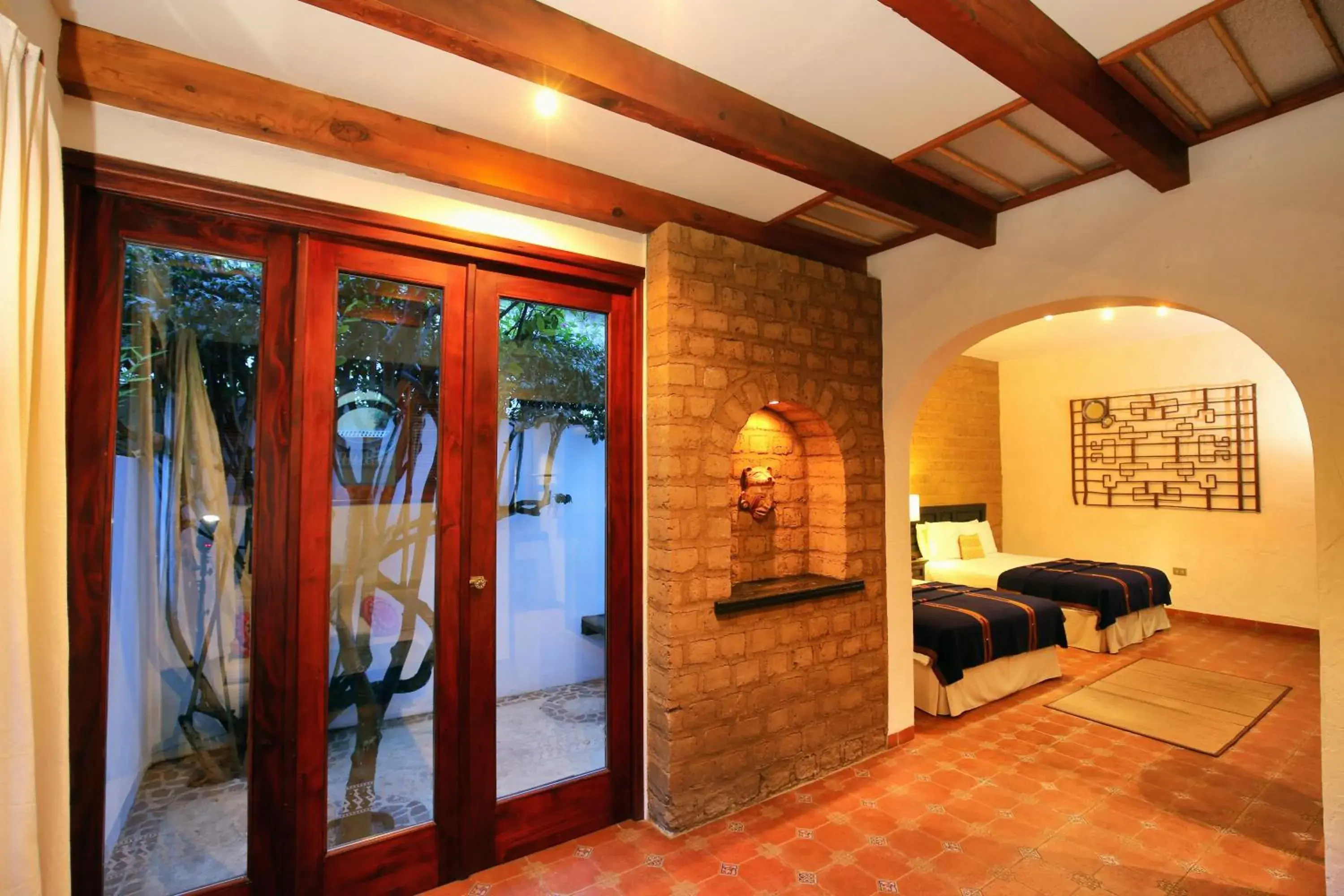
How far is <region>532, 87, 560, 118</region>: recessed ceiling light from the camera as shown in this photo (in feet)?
6.37

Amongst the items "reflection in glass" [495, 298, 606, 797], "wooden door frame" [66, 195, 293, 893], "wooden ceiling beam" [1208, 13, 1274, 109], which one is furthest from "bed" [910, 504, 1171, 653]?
"wooden door frame" [66, 195, 293, 893]

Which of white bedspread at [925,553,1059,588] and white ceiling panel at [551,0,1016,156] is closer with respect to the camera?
white ceiling panel at [551,0,1016,156]

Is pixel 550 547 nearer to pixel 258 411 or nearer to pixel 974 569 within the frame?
pixel 258 411

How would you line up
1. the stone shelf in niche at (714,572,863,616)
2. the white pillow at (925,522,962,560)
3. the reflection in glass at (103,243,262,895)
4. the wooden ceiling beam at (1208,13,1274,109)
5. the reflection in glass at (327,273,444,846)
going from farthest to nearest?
the white pillow at (925,522,962,560)
the stone shelf in niche at (714,572,863,616)
the reflection in glass at (327,273,444,846)
the reflection in glass at (103,243,262,895)
the wooden ceiling beam at (1208,13,1274,109)

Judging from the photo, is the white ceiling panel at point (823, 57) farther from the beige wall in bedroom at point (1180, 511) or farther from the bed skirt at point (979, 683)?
the beige wall in bedroom at point (1180, 511)

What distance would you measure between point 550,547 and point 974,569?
15.6 feet

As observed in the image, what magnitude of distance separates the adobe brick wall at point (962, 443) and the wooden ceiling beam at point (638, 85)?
4.59 m

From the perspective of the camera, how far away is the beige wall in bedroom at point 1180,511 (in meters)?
5.52

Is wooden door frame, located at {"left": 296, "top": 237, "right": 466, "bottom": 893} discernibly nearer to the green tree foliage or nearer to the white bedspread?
the green tree foliage

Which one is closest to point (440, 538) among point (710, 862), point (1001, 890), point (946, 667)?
point (710, 862)

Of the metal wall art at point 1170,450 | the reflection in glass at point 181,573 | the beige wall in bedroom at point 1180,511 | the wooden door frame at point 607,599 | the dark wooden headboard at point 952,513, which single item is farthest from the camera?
the dark wooden headboard at point 952,513

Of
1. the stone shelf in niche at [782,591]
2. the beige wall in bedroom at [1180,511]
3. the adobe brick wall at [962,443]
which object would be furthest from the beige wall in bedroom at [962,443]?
the stone shelf in niche at [782,591]

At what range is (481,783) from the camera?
7.58ft

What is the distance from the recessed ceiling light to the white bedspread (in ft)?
17.2
